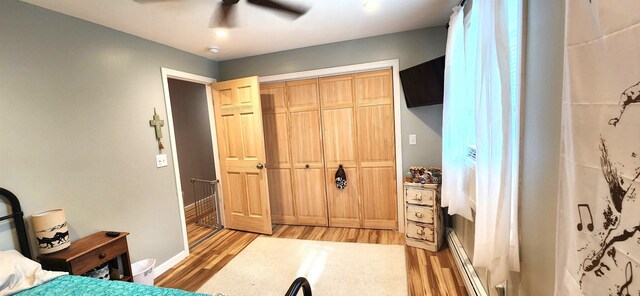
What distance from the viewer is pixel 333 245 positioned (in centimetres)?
282

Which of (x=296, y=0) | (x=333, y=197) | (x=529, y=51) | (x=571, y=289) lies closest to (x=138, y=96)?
(x=296, y=0)

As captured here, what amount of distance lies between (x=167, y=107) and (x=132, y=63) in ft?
1.66

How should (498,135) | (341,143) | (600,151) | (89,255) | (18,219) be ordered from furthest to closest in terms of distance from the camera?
(341,143) → (89,255) → (18,219) → (498,135) → (600,151)

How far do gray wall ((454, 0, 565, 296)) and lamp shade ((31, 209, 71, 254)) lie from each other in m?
2.74

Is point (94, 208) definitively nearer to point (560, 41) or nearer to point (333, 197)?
point (333, 197)

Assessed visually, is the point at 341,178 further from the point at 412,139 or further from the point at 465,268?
the point at 465,268

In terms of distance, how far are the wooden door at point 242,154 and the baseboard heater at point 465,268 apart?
213 centimetres

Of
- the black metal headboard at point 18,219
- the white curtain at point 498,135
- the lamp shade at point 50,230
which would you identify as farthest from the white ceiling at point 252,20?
the lamp shade at point 50,230

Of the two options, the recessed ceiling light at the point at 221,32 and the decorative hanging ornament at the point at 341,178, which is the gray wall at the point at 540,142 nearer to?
the decorative hanging ornament at the point at 341,178

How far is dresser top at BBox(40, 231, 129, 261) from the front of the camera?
5.28ft

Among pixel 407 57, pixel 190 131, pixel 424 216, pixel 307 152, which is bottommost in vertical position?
pixel 424 216

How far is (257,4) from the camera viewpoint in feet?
5.74

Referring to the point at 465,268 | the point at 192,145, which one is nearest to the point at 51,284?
the point at 465,268

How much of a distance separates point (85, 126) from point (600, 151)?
2.92 m
